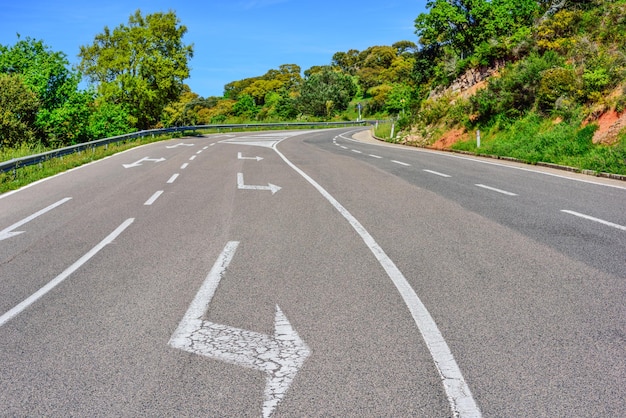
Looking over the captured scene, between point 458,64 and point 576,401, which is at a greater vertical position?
point 458,64

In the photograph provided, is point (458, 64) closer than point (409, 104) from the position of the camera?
Yes

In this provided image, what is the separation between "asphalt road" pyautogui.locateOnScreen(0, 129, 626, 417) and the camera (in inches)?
120

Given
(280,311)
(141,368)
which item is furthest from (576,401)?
(141,368)

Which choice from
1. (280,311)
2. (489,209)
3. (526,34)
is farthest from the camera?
(526,34)

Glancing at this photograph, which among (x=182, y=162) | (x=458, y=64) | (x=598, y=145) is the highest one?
(x=458, y=64)

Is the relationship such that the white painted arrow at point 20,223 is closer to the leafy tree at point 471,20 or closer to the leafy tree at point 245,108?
the leafy tree at point 471,20

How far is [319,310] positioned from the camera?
4.36 meters

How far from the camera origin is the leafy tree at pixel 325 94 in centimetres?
10688

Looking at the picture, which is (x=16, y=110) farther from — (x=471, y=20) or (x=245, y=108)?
(x=245, y=108)

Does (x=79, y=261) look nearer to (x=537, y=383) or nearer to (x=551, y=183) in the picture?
(x=537, y=383)

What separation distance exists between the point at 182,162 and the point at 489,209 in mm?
14185

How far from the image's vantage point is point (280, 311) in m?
4.38

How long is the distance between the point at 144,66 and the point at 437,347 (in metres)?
50.2

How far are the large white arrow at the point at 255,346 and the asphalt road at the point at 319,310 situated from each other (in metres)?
0.02
